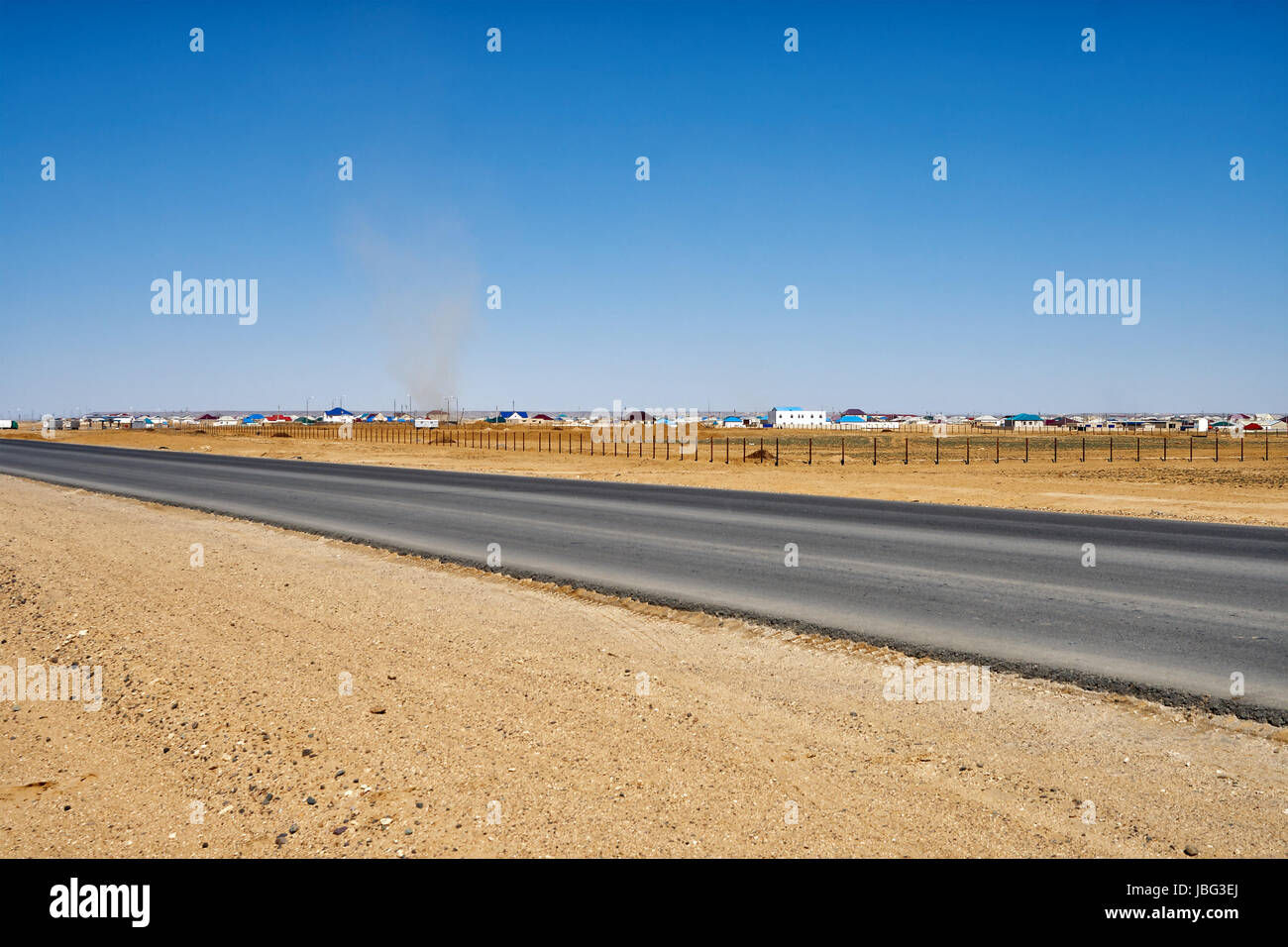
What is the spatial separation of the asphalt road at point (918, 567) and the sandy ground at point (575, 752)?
32.6 inches

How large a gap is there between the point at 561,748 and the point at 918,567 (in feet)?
24.2

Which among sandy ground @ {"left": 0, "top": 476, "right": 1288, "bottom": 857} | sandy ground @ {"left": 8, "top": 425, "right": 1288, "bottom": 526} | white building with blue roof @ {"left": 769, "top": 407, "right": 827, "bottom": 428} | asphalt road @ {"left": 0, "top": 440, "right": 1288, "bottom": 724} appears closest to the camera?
sandy ground @ {"left": 0, "top": 476, "right": 1288, "bottom": 857}

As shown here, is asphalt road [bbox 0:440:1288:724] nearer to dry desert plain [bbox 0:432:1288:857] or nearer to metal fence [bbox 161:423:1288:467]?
dry desert plain [bbox 0:432:1288:857]

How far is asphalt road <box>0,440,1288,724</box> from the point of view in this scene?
23.2 feet

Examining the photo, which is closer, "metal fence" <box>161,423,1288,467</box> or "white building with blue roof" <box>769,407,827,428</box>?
"metal fence" <box>161,423,1288,467</box>

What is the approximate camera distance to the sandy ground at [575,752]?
4020 mm

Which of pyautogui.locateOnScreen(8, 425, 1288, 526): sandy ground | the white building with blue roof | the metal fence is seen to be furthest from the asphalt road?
the white building with blue roof

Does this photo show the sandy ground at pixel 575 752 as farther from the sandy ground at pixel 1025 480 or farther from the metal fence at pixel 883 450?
the metal fence at pixel 883 450

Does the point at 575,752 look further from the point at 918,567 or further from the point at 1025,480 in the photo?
the point at 1025,480

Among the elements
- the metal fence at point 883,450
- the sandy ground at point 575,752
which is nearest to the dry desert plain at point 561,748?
the sandy ground at point 575,752

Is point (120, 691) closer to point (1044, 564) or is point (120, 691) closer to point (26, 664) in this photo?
point (26, 664)


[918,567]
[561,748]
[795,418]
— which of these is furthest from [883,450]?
[795,418]

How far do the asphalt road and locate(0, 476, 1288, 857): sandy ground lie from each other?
0.83 m
